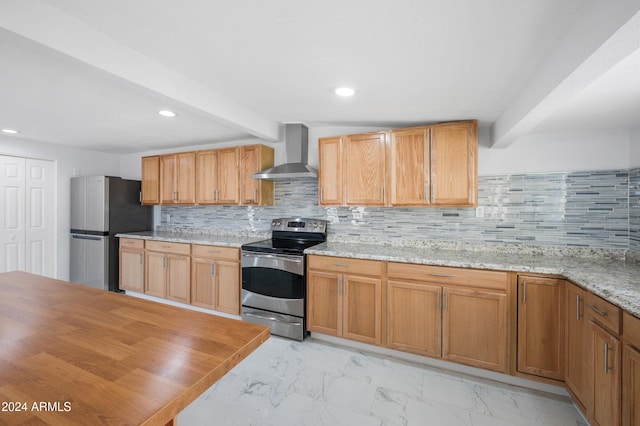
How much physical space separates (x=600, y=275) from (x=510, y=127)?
111cm

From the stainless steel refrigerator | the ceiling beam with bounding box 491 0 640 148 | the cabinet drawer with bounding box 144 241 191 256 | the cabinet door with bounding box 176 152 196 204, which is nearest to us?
the ceiling beam with bounding box 491 0 640 148

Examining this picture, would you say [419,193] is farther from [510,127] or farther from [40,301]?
[40,301]

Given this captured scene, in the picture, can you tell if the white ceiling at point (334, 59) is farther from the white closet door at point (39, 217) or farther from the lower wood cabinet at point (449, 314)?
the white closet door at point (39, 217)

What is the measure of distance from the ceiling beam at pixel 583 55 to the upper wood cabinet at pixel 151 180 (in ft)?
13.5

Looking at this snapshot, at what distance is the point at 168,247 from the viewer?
139 inches

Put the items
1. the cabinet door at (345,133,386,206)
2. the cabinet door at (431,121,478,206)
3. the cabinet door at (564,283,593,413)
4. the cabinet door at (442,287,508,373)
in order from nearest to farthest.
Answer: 1. the cabinet door at (564,283,593,413)
2. the cabinet door at (442,287,508,373)
3. the cabinet door at (431,121,478,206)
4. the cabinet door at (345,133,386,206)

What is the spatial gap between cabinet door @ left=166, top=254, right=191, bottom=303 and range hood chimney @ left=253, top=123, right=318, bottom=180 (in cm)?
139

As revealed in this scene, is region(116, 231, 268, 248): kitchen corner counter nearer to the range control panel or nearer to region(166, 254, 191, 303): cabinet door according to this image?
region(166, 254, 191, 303): cabinet door

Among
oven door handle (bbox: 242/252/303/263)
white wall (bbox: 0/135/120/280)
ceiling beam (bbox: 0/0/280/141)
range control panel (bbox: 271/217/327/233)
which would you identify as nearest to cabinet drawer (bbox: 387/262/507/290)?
oven door handle (bbox: 242/252/303/263)

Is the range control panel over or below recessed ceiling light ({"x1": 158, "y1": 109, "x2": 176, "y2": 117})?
below

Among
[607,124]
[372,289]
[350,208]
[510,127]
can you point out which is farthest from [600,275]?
[350,208]

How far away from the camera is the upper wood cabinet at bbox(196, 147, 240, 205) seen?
3.43m

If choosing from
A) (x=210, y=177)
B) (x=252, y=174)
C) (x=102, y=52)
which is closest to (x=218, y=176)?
(x=210, y=177)

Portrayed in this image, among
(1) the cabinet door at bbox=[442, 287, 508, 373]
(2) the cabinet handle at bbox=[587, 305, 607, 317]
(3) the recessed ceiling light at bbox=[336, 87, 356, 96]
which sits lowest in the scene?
(1) the cabinet door at bbox=[442, 287, 508, 373]
